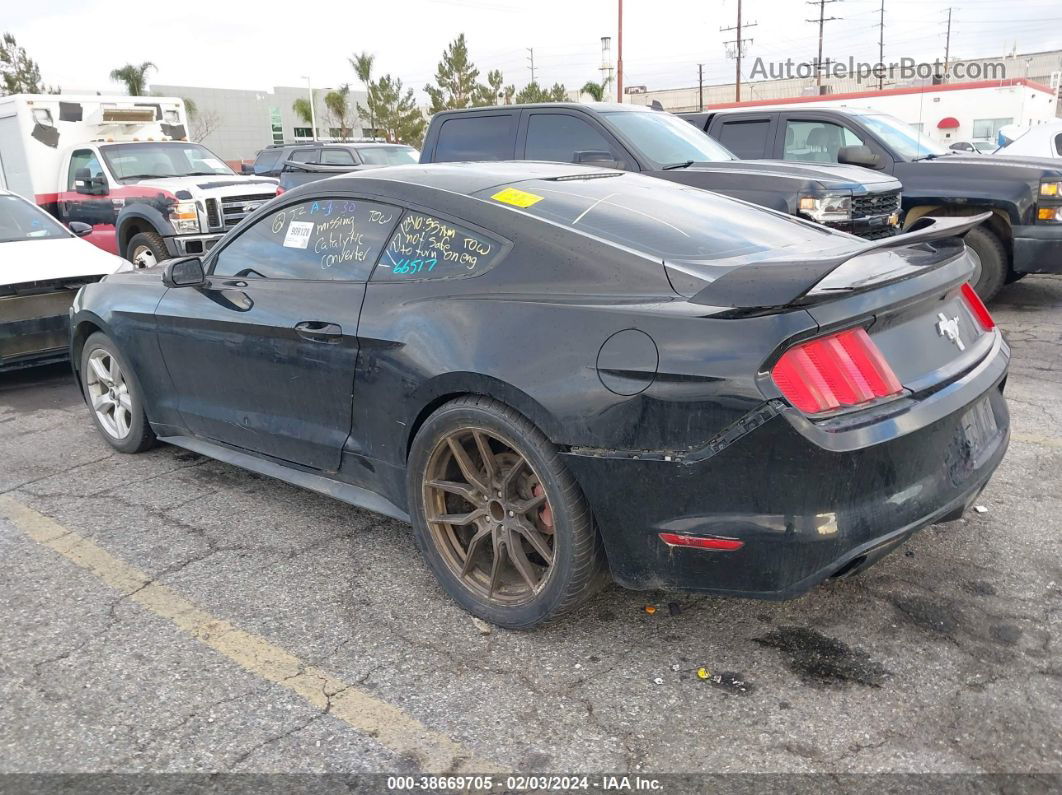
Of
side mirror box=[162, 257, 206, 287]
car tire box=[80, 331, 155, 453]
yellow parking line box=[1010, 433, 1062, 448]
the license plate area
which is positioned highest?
side mirror box=[162, 257, 206, 287]

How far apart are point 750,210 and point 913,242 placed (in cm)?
92

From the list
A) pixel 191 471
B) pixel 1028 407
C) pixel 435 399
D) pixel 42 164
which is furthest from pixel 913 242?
pixel 42 164

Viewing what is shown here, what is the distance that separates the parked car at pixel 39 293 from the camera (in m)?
6.46

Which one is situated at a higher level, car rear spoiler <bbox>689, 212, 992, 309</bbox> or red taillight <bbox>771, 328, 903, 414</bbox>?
car rear spoiler <bbox>689, 212, 992, 309</bbox>

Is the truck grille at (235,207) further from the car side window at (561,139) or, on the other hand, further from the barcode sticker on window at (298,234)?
the barcode sticker on window at (298,234)

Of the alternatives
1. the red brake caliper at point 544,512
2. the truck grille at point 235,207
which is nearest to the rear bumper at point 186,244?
the truck grille at point 235,207

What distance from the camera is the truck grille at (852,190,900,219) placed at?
279 inches

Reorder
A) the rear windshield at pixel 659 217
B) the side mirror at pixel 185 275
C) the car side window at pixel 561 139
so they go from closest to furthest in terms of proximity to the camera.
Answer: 1. the rear windshield at pixel 659 217
2. the side mirror at pixel 185 275
3. the car side window at pixel 561 139

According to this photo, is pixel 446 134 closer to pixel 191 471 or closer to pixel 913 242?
A: pixel 191 471

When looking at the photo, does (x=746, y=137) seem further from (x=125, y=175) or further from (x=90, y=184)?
(x=90, y=184)

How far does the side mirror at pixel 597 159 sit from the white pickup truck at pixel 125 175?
4859mm

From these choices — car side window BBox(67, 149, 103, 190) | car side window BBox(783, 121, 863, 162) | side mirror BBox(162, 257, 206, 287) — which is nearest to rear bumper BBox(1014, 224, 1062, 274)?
car side window BBox(783, 121, 863, 162)

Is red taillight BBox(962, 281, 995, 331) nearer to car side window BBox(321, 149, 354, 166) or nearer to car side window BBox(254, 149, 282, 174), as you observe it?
car side window BBox(321, 149, 354, 166)

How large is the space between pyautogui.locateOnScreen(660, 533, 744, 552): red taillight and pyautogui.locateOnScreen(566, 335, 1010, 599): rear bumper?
2 cm
